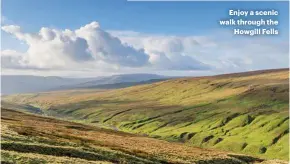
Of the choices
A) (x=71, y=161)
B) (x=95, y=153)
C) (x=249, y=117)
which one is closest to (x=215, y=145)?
(x=249, y=117)

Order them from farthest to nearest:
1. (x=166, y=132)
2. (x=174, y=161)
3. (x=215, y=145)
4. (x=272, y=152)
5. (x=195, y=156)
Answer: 1. (x=166, y=132)
2. (x=215, y=145)
3. (x=272, y=152)
4. (x=195, y=156)
5. (x=174, y=161)

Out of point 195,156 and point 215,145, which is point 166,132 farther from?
point 195,156

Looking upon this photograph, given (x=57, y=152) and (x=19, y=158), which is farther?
(x=57, y=152)

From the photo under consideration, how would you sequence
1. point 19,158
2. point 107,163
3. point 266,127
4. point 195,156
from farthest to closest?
1. point 266,127
2. point 195,156
3. point 107,163
4. point 19,158

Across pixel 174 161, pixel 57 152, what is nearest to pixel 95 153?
pixel 57 152

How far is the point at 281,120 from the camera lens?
580 feet

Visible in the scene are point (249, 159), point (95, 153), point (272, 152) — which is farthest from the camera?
point (272, 152)

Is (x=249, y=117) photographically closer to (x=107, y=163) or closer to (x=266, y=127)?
(x=266, y=127)

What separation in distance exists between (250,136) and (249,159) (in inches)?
3717

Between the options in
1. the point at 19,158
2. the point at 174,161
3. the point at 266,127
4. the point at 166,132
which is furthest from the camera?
the point at 166,132

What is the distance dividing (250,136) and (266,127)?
464 inches

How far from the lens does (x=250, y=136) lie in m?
167

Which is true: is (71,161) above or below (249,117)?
above

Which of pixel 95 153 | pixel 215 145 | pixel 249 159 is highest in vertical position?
pixel 95 153
